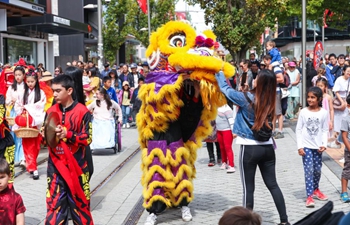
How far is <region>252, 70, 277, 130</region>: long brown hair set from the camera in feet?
19.0

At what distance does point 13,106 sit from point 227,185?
3916 mm

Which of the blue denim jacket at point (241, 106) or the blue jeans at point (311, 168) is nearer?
the blue denim jacket at point (241, 106)

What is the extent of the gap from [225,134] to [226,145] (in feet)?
0.67

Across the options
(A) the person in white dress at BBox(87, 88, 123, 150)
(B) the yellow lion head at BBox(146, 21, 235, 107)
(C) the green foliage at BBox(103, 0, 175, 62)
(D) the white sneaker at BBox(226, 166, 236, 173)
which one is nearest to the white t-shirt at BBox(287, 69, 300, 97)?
(A) the person in white dress at BBox(87, 88, 123, 150)

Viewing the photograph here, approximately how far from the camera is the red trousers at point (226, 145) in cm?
969

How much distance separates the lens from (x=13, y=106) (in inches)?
376

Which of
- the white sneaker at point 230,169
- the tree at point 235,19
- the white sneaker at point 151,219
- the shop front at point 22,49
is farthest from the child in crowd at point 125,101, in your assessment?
the white sneaker at point 151,219

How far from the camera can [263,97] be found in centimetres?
579

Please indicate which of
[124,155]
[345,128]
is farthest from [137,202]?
[124,155]

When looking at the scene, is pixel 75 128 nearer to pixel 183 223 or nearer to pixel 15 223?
pixel 15 223

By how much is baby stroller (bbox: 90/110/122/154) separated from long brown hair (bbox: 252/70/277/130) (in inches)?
265

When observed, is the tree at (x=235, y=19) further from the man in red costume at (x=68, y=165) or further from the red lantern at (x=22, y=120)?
the man in red costume at (x=68, y=165)

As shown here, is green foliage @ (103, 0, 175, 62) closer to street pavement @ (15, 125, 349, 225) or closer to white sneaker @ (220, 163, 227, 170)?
street pavement @ (15, 125, 349, 225)

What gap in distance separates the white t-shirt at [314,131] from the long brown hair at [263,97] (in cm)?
159
